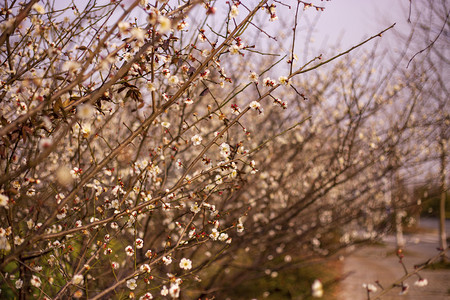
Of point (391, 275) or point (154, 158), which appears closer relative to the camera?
point (154, 158)

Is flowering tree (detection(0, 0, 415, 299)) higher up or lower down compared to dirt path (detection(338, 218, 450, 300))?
higher up

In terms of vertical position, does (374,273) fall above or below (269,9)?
below

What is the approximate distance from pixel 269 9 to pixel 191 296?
396 cm

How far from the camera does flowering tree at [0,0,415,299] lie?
1813mm

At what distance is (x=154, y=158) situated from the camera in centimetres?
242

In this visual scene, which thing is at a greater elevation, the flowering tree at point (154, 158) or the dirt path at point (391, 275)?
the flowering tree at point (154, 158)

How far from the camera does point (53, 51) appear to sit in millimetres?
1689

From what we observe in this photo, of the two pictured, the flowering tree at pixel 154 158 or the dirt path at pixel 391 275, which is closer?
the flowering tree at pixel 154 158

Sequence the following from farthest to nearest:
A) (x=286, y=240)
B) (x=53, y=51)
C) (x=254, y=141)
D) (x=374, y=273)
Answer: (x=374, y=273)
(x=254, y=141)
(x=286, y=240)
(x=53, y=51)

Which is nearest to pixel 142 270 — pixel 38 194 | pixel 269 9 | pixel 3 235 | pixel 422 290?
pixel 3 235

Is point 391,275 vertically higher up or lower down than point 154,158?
lower down

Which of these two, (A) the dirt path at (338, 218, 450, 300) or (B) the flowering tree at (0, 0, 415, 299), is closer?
(B) the flowering tree at (0, 0, 415, 299)

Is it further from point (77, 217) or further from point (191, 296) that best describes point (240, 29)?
point (191, 296)

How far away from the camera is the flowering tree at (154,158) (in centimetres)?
181
